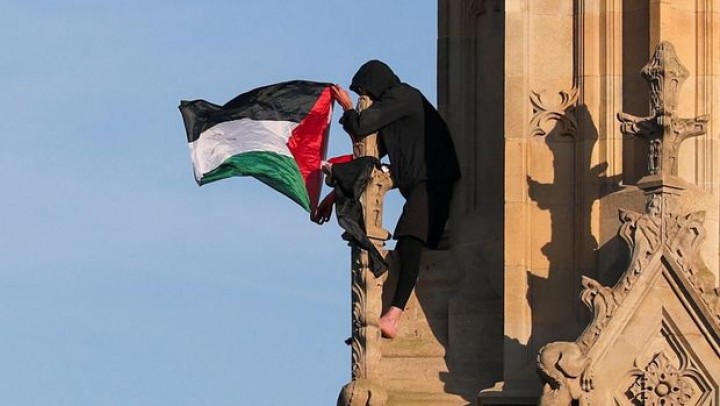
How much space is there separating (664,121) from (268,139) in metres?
4.80

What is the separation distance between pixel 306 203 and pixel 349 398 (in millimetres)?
2557

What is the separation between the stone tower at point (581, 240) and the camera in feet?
149

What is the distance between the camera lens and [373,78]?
157 feet

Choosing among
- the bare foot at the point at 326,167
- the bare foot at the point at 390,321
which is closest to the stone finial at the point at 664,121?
the bare foot at the point at 390,321

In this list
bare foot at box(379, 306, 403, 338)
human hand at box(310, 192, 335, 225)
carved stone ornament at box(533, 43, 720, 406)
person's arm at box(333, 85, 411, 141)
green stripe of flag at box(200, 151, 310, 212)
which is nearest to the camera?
carved stone ornament at box(533, 43, 720, 406)

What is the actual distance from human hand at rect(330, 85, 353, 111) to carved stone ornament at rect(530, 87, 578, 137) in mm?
2154

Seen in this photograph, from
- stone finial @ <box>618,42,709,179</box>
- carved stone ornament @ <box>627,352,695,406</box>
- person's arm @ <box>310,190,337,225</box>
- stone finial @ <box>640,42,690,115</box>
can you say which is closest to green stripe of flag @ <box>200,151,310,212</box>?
person's arm @ <box>310,190,337,225</box>

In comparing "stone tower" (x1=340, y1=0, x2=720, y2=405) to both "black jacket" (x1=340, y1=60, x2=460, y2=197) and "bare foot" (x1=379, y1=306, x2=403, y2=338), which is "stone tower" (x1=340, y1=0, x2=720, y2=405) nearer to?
"bare foot" (x1=379, y1=306, x2=403, y2=338)

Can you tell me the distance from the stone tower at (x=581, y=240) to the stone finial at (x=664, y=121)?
0.06 feet

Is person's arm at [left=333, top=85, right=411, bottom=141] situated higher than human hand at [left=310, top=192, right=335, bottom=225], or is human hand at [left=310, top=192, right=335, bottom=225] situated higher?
person's arm at [left=333, top=85, right=411, bottom=141]

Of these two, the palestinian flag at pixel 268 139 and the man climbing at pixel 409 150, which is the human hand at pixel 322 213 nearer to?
the man climbing at pixel 409 150

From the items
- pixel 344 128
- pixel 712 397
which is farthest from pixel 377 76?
pixel 712 397

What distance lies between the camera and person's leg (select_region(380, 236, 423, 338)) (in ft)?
155

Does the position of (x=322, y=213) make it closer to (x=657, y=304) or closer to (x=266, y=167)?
(x=266, y=167)
